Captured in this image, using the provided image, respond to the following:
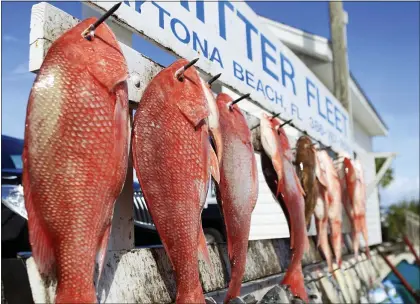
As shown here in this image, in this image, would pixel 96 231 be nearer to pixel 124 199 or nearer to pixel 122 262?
pixel 122 262

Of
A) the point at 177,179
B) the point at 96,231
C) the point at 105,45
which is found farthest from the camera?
the point at 177,179

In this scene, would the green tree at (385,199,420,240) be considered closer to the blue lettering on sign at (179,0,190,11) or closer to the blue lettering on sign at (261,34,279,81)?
the blue lettering on sign at (261,34,279,81)

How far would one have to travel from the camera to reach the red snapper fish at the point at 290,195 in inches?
132

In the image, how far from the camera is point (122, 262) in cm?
205

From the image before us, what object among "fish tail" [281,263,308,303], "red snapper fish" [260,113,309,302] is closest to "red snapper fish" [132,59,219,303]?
"red snapper fish" [260,113,309,302]

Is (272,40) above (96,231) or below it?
above

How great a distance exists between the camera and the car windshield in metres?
6.02

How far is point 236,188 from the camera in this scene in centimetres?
265

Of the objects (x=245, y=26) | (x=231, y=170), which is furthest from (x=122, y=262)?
(x=245, y=26)

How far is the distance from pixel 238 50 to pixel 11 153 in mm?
3733

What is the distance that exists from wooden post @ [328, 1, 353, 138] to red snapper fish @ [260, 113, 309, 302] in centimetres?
519

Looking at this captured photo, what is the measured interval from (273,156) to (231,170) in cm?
75

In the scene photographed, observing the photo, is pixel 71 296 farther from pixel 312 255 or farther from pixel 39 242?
pixel 312 255

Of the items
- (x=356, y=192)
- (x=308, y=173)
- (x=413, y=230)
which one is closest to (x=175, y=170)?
(x=308, y=173)
